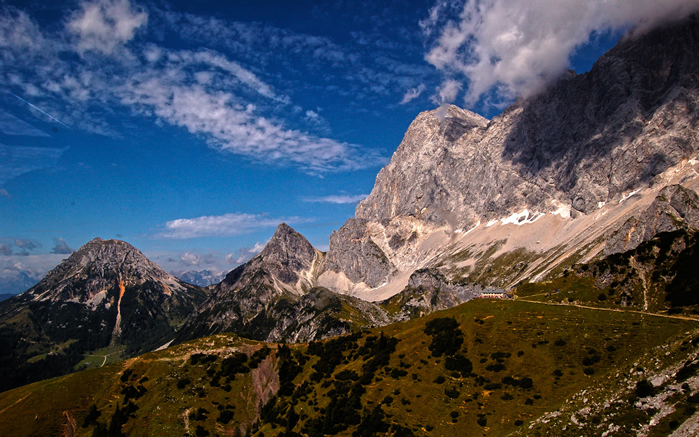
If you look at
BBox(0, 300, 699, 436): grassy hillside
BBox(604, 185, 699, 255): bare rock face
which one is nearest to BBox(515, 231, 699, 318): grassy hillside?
BBox(0, 300, 699, 436): grassy hillside

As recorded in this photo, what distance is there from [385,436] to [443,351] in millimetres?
27008

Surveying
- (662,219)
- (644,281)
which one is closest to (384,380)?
(644,281)

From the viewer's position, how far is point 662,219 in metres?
174

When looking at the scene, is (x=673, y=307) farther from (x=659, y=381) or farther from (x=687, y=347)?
(x=659, y=381)

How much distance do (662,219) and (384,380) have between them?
6527 inches

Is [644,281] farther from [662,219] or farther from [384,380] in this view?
[662,219]

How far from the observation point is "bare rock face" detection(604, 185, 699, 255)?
564 feet

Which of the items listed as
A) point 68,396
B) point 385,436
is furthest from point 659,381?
point 68,396

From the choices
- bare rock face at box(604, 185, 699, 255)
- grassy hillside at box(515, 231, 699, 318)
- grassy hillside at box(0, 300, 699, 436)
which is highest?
bare rock face at box(604, 185, 699, 255)

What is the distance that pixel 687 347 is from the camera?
165 feet

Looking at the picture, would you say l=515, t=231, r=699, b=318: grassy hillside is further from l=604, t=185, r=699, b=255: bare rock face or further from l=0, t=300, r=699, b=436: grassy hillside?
l=604, t=185, r=699, b=255: bare rock face

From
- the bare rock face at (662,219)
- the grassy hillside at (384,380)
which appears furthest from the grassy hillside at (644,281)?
the bare rock face at (662,219)

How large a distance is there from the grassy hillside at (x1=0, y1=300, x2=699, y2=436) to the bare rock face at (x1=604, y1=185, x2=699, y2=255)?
124 meters

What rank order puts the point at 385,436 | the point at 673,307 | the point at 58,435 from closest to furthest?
the point at 385,436 < the point at 673,307 < the point at 58,435
